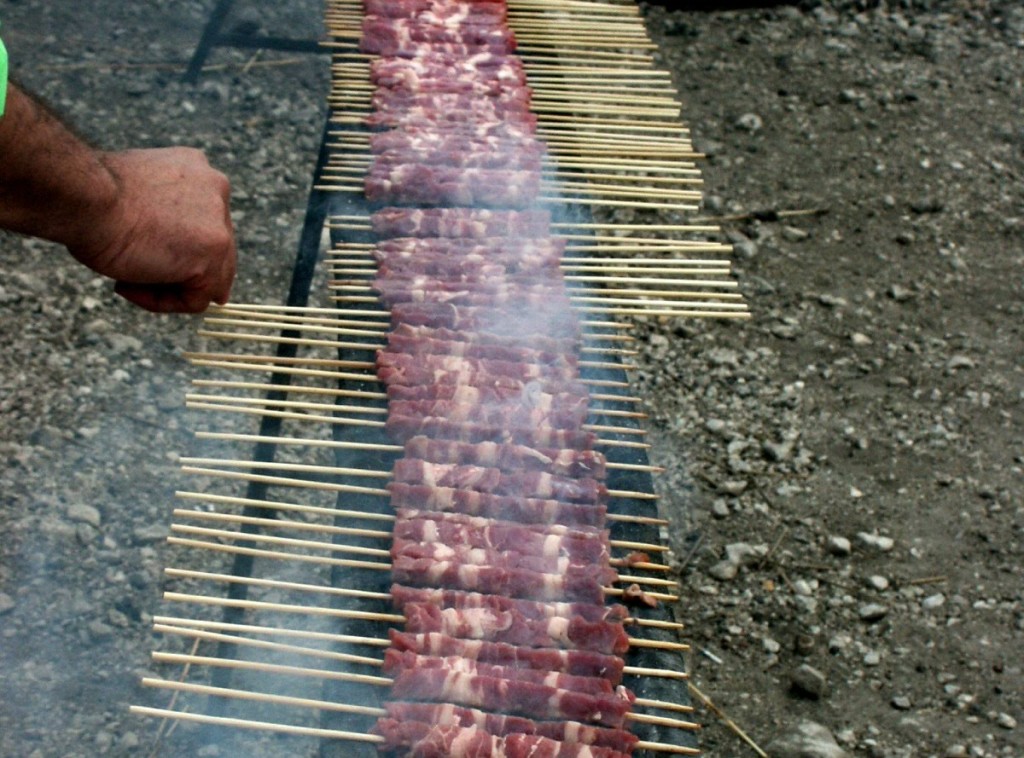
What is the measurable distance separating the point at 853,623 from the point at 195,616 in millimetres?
2798

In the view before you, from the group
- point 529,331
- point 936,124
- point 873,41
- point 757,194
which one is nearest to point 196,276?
point 529,331

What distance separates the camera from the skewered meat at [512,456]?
2.95 meters

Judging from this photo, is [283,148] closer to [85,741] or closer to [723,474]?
[723,474]

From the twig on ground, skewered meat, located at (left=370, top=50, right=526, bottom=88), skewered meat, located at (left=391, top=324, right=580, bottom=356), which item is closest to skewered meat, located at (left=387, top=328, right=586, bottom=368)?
skewered meat, located at (left=391, top=324, right=580, bottom=356)

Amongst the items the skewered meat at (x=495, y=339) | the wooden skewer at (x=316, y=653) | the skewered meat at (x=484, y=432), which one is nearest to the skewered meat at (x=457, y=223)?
the skewered meat at (x=495, y=339)

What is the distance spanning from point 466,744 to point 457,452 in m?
0.83

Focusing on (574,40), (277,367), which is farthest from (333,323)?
(574,40)

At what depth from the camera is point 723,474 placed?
17.1ft

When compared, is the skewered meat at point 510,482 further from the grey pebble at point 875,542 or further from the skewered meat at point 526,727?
the grey pebble at point 875,542

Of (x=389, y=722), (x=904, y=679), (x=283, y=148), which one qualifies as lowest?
(x=904, y=679)

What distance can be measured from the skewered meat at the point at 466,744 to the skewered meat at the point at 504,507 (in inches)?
23.7

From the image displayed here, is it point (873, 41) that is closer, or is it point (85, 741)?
point (85, 741)

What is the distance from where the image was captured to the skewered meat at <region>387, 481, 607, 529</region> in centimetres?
284

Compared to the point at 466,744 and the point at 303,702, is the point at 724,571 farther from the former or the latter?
the point at 303,702
